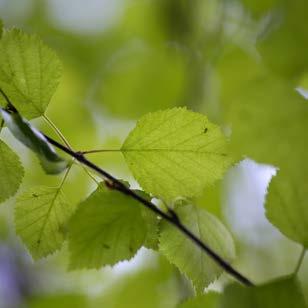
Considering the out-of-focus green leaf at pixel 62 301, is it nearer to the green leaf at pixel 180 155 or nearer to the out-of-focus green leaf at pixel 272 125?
the green leaf at pixel 180 155

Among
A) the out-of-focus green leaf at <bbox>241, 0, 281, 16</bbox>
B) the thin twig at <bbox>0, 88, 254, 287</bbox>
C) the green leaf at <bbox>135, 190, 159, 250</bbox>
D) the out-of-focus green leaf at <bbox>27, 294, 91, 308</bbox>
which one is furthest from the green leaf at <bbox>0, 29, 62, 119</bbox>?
the out-of-focus green leaf at <bbox>27, 294, 91, 308</bbox>

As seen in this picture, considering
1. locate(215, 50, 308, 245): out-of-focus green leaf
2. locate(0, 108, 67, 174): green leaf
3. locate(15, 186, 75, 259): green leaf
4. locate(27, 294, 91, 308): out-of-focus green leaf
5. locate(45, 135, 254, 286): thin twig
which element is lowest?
locate(27, 294, 91, 308): out-of-focus green leaf

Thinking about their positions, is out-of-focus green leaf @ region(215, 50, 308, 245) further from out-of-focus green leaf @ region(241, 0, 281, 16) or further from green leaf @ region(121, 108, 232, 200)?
out-of-focus green leaf @ region(241, 0, 281, 16)

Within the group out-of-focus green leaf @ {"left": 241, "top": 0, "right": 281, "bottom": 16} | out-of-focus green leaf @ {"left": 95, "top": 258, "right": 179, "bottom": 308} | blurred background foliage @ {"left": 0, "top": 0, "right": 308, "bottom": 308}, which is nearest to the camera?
out-of-focus green leaf @ {"left": 241, "top": 0, "right": 281, "bottom": 16}

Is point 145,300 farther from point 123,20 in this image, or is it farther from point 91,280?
point 123,20

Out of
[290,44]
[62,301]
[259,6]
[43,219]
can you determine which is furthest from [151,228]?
[62,301]

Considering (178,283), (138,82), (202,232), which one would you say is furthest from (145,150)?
(138,82)

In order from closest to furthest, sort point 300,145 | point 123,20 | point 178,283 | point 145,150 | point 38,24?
point 300,145
point 145,150
point 178,283
point 123,20
point 38,24
